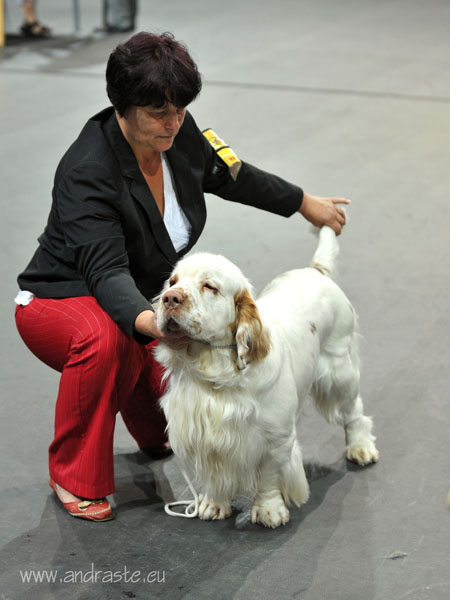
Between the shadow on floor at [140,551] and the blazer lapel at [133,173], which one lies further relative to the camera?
the blazer lapel at [133,173]

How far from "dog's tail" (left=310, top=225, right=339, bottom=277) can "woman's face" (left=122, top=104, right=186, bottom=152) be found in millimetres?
613

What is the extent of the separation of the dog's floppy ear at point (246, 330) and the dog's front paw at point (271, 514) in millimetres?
509

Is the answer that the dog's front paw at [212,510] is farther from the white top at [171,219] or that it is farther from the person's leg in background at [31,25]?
the person's leg in background at [31,25]

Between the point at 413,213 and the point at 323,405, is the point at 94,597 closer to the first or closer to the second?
the point at 323,405

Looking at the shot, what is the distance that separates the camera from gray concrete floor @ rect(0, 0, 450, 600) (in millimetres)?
2084

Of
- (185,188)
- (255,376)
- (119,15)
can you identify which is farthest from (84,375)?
(119,15)

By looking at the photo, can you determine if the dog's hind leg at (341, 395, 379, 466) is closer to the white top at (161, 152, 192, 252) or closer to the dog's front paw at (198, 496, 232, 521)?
the dog's front paw at (198, 496, 232, 521)

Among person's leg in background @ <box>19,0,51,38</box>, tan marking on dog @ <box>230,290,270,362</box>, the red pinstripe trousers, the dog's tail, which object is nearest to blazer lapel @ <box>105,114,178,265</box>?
the red pinstripe trousers

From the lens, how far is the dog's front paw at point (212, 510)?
228 cm

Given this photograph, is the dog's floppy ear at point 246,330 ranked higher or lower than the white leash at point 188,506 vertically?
higher

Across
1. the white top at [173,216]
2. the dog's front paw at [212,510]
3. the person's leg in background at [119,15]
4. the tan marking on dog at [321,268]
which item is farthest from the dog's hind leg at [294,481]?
the person's leg in background at [119,15]

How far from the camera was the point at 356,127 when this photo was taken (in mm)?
5602

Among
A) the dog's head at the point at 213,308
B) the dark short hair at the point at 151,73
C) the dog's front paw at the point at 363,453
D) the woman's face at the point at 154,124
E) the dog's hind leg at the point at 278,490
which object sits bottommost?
the dog's front paw at the point at 363,453

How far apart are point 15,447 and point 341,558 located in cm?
106
